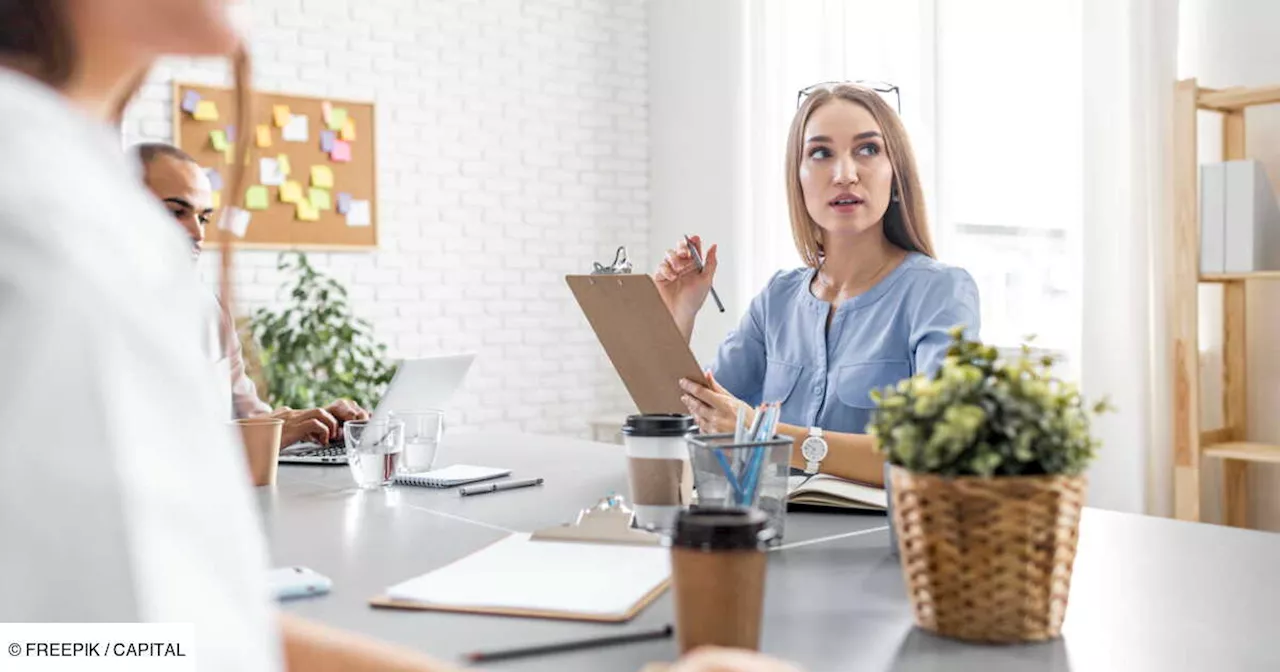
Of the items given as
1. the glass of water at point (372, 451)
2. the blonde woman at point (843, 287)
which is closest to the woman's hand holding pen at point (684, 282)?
the blonde woman at point (843, 287)

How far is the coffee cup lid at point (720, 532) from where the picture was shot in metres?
0.92

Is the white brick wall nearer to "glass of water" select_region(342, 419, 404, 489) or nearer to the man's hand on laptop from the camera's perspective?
the man's hand on laptop

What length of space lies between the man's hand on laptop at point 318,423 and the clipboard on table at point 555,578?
104 centimetres

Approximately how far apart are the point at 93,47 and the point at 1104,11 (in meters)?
3.74

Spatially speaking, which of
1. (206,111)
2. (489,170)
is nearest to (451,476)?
(206,111)

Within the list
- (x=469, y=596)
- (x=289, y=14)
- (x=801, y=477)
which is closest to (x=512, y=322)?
(x=289, y=14)

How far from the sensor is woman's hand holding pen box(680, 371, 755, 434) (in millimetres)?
1992

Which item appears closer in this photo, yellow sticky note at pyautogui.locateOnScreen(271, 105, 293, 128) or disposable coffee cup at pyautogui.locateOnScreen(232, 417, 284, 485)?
disposable coffee cup at pyautogui.locateOnScreen(232, 417, 284, 485)

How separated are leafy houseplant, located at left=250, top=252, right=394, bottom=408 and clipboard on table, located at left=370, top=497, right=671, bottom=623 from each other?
3.13 m

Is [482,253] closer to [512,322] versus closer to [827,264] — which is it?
[512,322]

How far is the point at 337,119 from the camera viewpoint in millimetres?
4863

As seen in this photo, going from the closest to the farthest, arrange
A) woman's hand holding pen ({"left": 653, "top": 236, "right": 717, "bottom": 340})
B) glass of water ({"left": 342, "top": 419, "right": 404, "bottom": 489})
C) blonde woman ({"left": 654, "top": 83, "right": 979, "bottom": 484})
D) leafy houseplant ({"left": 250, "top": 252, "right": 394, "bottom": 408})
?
glass of water ({"left": 342, "top": 419, "right": 404, "bottom": 489}) → blonde woman ({"left": 654, "top": 83, "right": 979, "bottom": 484}) → woman's hand holding pen ({"left": 653, "top": 236, "right": 717, "bottom": 340}) → leafy houseplant ({"left": 250, "top": 252, "right": 394, "bottom": 408})

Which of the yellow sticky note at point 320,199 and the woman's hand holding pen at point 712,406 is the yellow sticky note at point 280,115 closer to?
the yellow sticky note at point 320,199

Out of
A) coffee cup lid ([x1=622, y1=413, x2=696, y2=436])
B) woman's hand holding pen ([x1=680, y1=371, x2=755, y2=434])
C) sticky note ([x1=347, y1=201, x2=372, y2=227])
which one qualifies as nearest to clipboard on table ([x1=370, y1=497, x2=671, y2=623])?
coffee cup lid ([x1=622, y1=413, x2=696, y2=436])
